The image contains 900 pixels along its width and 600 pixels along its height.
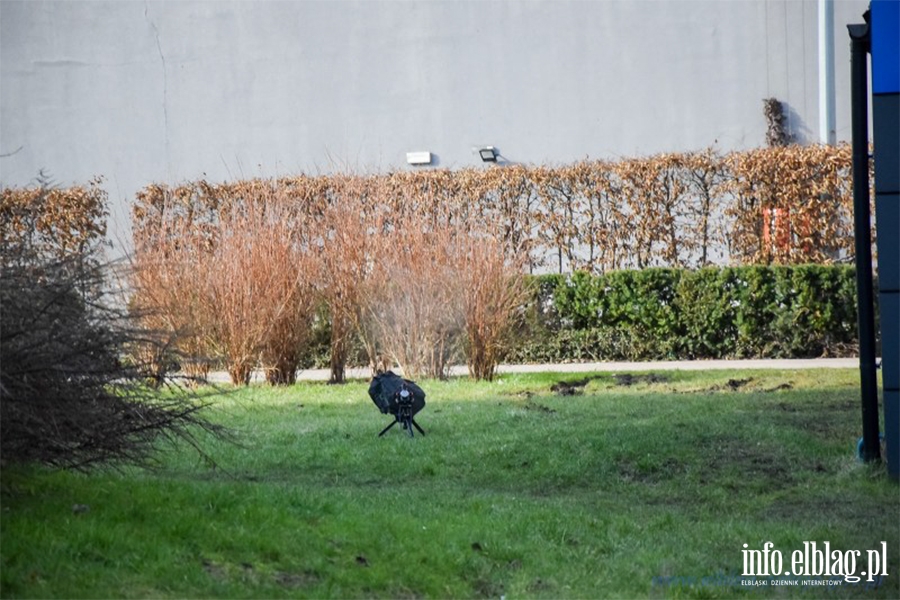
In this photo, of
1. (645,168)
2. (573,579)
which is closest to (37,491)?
(573,579)

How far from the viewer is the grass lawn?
5.10 m

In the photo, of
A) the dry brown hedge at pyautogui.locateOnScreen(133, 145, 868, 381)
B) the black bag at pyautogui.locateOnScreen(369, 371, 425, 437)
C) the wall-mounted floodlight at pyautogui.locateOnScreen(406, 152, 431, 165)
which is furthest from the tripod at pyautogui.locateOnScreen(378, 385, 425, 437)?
the wall-mounted floodlight at pyautogui.locateOnScreen(406, 152, 431, 165)

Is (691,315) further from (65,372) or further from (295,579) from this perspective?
(65,372)

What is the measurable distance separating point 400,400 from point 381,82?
11114 millimetres

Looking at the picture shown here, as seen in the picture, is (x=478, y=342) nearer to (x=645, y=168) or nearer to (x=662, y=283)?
(x=662, y=283)

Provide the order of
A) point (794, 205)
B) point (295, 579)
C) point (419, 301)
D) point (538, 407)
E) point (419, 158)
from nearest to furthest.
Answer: point (295, 579)
point (538, 407)
point (419, 301)
point (794, 205)
point (419, 158)

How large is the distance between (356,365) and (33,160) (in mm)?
10236

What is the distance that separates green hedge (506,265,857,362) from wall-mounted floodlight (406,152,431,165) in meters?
4.56

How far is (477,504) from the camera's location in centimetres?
686

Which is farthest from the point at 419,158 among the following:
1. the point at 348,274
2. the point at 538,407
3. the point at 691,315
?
the point at 538,407

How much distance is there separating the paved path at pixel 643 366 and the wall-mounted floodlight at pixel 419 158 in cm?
535

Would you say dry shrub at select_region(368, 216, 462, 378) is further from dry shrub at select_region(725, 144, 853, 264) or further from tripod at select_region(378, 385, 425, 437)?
dry shrub at select_region(725, 144, 853, 264)

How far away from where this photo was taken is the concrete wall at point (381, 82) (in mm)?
17484

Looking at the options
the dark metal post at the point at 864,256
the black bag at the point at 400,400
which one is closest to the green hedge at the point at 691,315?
the black bag at the point at 400,400
